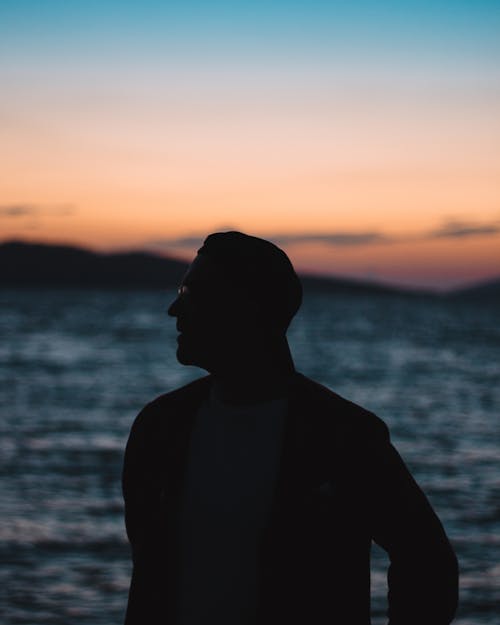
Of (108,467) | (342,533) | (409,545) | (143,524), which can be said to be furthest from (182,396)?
(108,467)

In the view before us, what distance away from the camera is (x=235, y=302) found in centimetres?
229

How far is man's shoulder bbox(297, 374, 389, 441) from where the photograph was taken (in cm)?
216

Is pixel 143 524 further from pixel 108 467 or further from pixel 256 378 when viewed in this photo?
pixel 108 467

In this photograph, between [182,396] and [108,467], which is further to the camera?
[108,467]

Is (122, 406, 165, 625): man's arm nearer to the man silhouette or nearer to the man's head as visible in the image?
the man silhouette

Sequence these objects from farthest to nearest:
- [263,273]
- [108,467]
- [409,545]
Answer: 1. [108,467]
2. [263,273]
3. [409,545]

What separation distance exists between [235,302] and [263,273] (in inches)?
3.6

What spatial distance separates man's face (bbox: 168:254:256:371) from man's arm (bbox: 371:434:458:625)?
40 cm

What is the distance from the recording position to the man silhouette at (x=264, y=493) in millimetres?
2150

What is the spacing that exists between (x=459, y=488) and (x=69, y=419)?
11338 mm

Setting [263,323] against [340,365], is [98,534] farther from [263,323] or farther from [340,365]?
[340,365]

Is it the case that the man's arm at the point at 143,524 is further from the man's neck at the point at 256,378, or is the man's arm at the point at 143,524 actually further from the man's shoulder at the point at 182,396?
the man's neck at the point at 256,378

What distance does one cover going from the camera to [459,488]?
13062mm

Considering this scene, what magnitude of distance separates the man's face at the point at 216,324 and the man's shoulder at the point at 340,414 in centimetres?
18
